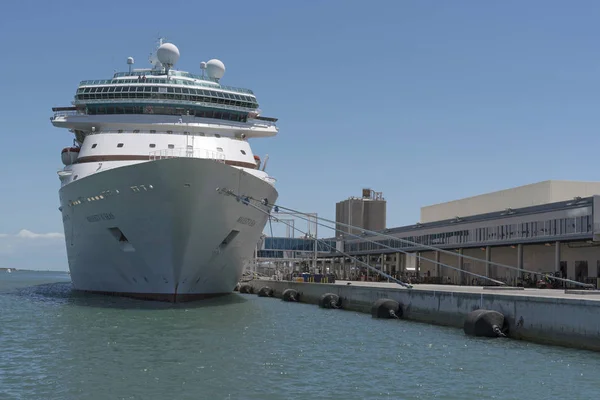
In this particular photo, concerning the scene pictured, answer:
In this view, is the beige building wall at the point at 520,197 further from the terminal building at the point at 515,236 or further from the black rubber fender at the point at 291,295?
the black rubber fender at the point at 291,295

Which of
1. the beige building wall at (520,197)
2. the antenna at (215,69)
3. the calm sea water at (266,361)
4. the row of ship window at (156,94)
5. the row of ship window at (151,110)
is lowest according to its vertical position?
the calm sea water at (266,361)

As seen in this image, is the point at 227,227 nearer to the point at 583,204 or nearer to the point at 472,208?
the point at 583,204

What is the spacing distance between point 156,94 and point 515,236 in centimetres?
2452

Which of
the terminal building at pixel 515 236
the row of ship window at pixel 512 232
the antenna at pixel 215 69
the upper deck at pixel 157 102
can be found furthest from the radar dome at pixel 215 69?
the row of ship window at pixel 512 232

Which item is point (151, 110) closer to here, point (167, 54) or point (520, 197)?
point (167, 54)

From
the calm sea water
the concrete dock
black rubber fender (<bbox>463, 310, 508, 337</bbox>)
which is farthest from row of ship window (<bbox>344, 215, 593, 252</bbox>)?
the calm sea water

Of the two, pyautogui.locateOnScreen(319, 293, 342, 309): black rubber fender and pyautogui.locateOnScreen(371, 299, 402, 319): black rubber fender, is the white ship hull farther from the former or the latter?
pyautogui.locateOnScreen(371, 299, 402, 319): black rubber fender

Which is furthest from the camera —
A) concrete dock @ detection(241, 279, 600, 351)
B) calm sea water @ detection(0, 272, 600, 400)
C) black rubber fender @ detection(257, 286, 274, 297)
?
black rubber fender @ detection(257, 286, 274, 297)

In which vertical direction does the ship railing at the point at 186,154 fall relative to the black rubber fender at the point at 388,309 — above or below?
above

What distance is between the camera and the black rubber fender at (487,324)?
2542 centimetres

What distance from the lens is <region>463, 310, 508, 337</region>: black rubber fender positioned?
25.4 meters

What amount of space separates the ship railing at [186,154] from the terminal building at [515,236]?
9.26 metres

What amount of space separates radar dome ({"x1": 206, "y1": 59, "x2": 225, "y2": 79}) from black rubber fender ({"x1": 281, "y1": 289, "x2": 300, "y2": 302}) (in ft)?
51.7

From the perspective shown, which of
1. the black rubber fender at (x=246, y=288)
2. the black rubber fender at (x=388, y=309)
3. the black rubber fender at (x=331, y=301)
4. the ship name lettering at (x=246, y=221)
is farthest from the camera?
the black rubber fender at (x=246, y=288)
